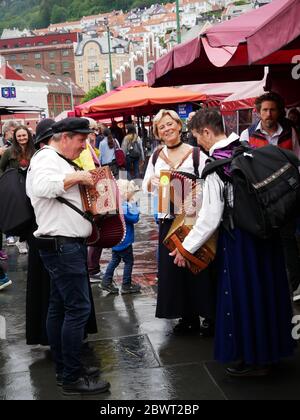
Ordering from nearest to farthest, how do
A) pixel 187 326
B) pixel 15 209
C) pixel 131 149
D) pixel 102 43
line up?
pixel 15 209 → pixel 187 326 → pixel 131 149 → pixel 102 43

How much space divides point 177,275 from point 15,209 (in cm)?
140

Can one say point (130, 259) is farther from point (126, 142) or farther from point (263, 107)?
point (126, 142)

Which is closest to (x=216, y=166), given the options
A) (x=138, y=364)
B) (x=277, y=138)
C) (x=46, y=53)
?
(x=138, y=364)

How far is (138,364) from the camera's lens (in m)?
4.20

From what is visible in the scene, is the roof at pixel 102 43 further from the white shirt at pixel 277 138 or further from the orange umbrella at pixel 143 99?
the white shirt at pixel 277 138

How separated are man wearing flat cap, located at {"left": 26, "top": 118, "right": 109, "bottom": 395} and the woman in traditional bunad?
107cm

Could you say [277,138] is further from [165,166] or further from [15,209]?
[15,209]

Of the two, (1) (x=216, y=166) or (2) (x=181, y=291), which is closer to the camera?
(1) (x=216, y=166)

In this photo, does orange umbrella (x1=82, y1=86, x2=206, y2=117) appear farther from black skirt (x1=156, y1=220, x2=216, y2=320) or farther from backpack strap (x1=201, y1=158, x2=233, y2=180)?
backpack strap (x1=201, y1=158, x2=233, y2=180)

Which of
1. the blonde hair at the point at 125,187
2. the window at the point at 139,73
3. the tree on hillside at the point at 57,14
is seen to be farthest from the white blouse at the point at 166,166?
the tree on hillside at the point at 57,14
